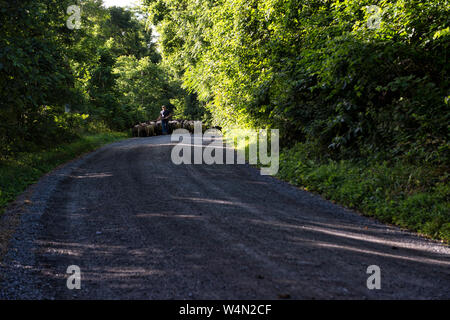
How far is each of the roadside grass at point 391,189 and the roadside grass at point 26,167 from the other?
267 inches

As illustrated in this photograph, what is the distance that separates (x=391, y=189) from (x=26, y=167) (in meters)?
9.59

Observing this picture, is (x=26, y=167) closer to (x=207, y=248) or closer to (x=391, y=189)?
(x=207, y=248)

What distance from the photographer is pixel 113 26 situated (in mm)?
45250

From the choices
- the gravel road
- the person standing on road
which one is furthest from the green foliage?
the person standing on road

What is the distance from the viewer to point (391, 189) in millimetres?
6621

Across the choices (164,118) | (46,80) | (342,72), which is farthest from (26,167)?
(164,118)

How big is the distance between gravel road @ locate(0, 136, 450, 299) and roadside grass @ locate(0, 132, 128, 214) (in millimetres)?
492

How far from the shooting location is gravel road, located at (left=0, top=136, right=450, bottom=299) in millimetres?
3568

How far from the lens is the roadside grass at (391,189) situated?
5.64m

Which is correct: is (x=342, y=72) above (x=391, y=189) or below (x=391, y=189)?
above

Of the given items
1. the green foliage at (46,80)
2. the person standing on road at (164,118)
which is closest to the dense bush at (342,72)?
the green foliage at (46,80)

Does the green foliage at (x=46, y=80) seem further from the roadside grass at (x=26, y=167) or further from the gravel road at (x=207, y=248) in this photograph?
the gravel road at (x=207, y=248)
